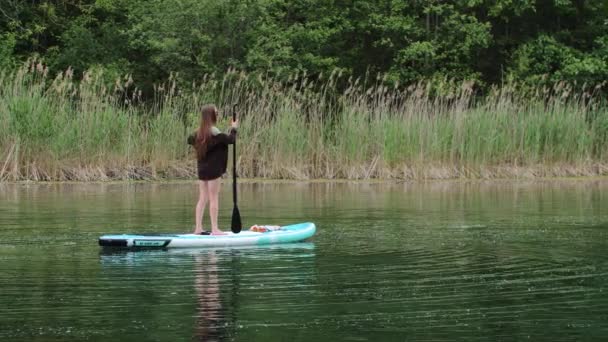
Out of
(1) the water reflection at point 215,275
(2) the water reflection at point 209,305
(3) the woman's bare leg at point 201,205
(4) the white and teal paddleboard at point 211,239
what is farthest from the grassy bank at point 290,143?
(2) the water reflection at point 209,305

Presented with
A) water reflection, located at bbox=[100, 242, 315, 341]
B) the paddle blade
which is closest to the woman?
the paddle blade

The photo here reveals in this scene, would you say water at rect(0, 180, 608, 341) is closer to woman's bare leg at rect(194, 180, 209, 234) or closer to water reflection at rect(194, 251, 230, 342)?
water reflection at rect(194, 251, 230, 342)

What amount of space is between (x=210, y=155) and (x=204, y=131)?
0.32 metres

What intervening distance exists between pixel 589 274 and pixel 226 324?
A: 13.1ft

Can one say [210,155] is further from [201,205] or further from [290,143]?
[290,143]

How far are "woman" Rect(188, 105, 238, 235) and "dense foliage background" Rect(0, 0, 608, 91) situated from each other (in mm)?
18022

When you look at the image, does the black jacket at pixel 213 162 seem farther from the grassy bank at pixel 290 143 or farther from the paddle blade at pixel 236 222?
the grassy bank at pixel 290 143

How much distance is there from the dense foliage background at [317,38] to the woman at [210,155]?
18.0 meters

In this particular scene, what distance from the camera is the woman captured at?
46.0 feet

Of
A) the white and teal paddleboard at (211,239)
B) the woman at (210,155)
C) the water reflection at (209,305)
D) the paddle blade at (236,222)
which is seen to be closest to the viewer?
the water reflection at (209,305)

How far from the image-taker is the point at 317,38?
3572cm

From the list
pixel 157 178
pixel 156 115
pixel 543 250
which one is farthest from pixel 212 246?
pixel 156 115

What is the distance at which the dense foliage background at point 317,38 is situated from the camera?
33.3 meters

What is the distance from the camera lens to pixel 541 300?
9.80 meters
